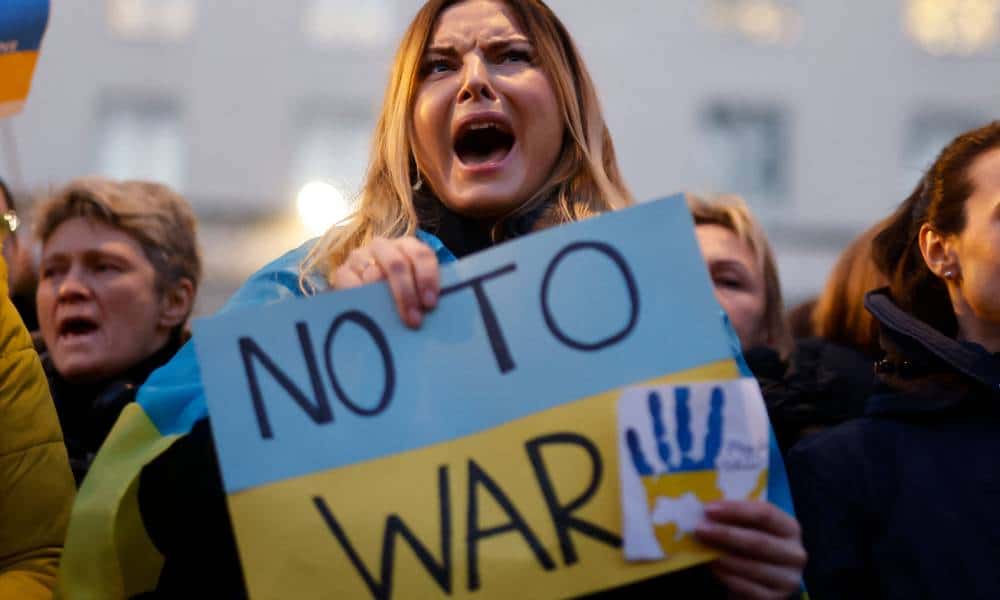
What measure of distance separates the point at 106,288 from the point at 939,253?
1655 millimetres

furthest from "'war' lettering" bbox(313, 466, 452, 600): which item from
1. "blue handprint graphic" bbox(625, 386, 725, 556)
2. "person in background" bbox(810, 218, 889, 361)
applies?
"person in background" bbox(810, 218, 889, 361)

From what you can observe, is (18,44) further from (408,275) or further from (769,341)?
(769,341)

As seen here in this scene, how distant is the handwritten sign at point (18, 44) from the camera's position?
98.1 inches

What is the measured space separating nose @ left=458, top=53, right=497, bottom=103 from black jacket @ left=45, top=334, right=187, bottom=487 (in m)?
1.05

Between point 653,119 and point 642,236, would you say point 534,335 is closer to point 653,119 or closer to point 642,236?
point 642,236

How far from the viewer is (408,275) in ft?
5.35

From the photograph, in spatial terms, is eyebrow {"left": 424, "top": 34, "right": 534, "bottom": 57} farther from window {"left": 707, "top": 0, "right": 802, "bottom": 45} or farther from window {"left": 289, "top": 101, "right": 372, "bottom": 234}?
window {"left": 707, "top": 0, "right": 802, "bottom": 45}

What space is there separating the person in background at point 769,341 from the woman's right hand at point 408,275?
4.20 ft

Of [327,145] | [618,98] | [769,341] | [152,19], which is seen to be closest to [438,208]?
[769,341]

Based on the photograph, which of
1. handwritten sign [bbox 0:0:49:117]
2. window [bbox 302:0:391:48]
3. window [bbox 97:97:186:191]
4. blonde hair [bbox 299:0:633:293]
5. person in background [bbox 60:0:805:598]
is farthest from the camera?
window [bbox 302:0:391:48]

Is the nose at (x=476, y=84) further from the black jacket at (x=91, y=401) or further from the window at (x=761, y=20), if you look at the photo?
the window at (x=761, y=20)

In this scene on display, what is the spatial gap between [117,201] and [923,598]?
1827 mm

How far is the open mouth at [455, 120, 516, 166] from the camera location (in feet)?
6.59

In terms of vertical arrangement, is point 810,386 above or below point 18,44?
below
